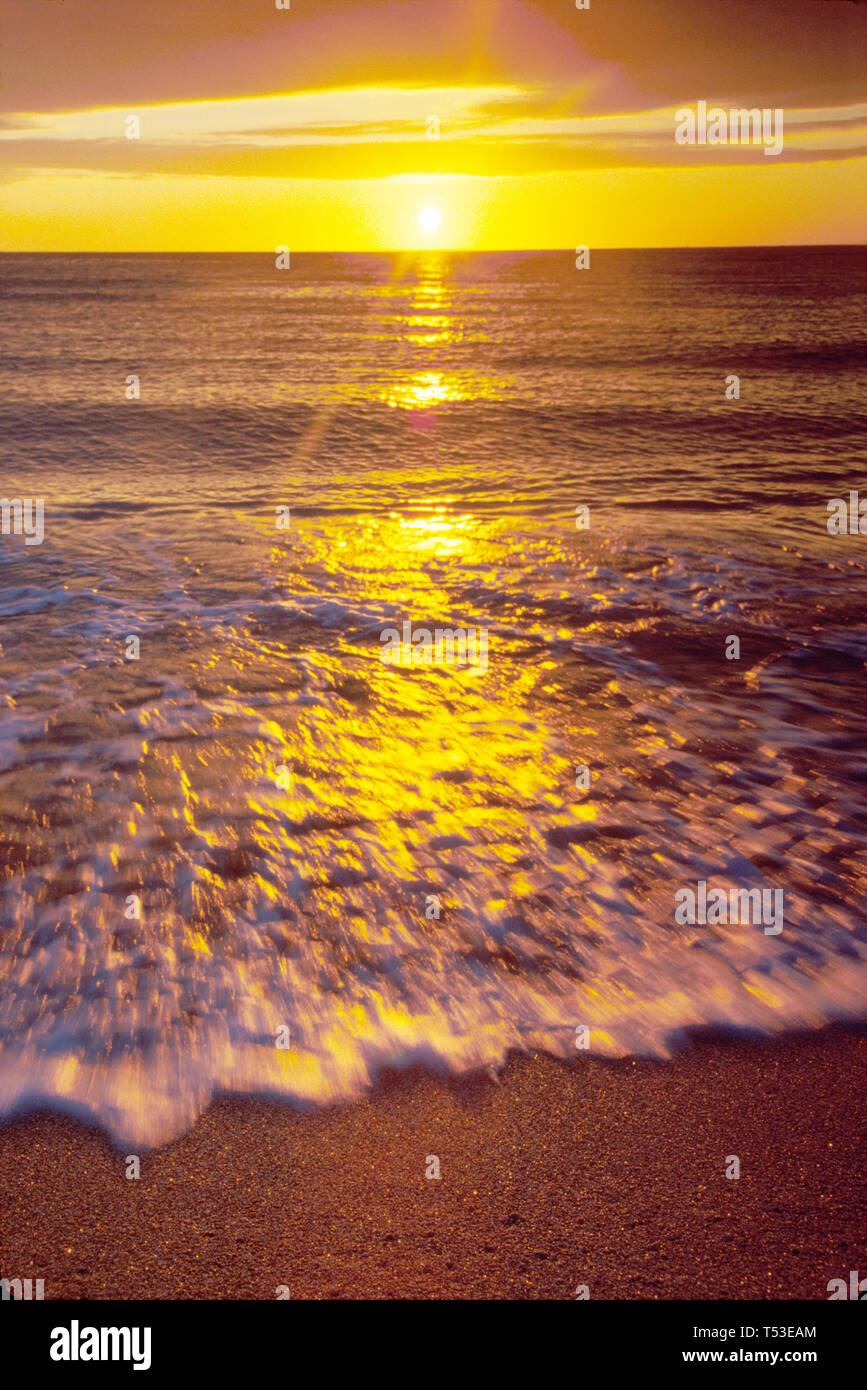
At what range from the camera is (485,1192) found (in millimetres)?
2471

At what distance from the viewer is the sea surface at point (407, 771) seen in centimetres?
315

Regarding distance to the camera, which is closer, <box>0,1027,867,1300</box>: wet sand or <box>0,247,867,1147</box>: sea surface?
<box>0,1027,867,1300</box>: wet sand

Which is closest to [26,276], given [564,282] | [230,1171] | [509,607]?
[564,282]

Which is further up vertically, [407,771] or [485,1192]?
[407,771]

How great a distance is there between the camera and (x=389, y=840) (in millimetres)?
4254

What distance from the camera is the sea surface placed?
3.15m

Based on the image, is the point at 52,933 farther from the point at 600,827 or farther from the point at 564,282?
the point at 564,282

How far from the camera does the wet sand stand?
2.26 meters

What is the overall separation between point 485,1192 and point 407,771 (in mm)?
2606

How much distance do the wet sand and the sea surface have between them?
167 millimetres

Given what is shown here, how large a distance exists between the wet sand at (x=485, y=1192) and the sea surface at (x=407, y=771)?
0.17 meters

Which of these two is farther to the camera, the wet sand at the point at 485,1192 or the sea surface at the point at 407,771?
the sea surface at the point at 407,771

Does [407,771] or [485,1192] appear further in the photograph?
[407,771]

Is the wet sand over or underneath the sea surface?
underneath
